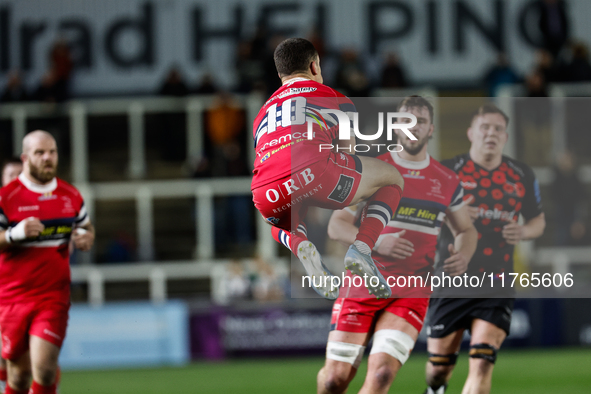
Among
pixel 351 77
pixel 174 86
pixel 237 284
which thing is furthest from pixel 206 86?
pixel 237 284

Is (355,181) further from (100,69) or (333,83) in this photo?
(100,69)

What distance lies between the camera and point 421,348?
48.6ft

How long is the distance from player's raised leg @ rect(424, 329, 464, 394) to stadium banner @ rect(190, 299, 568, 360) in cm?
727

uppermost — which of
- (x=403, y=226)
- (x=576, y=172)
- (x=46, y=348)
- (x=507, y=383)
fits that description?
(x=576, y=172)

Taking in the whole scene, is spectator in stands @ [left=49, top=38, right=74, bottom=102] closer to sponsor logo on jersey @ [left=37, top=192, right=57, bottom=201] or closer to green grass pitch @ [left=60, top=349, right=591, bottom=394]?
green grass pitch @ [left=60, top=349, right=591, bottom=394]

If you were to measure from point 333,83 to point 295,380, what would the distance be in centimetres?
741

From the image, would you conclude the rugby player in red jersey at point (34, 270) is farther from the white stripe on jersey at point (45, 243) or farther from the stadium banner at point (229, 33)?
the stadium banner at point (229, 33)

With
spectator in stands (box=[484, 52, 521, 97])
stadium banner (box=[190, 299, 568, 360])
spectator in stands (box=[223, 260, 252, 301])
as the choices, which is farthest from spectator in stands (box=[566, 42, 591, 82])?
spectator in stands (box=[223, 260, 252, 301])

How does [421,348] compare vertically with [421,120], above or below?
below

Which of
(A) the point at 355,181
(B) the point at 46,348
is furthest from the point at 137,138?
(A) the point at 355,181

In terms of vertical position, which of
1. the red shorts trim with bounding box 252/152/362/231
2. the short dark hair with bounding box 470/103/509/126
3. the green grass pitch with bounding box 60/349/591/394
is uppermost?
the short dark hair with bounding box 470/103/509/126

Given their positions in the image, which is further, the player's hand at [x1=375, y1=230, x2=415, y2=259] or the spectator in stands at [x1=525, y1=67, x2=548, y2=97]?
the spectator in stands at [x1=525, y1=67, x2=548, y2=97]

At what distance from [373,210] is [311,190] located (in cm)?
54

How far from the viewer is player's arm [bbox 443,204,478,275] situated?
7059mm
